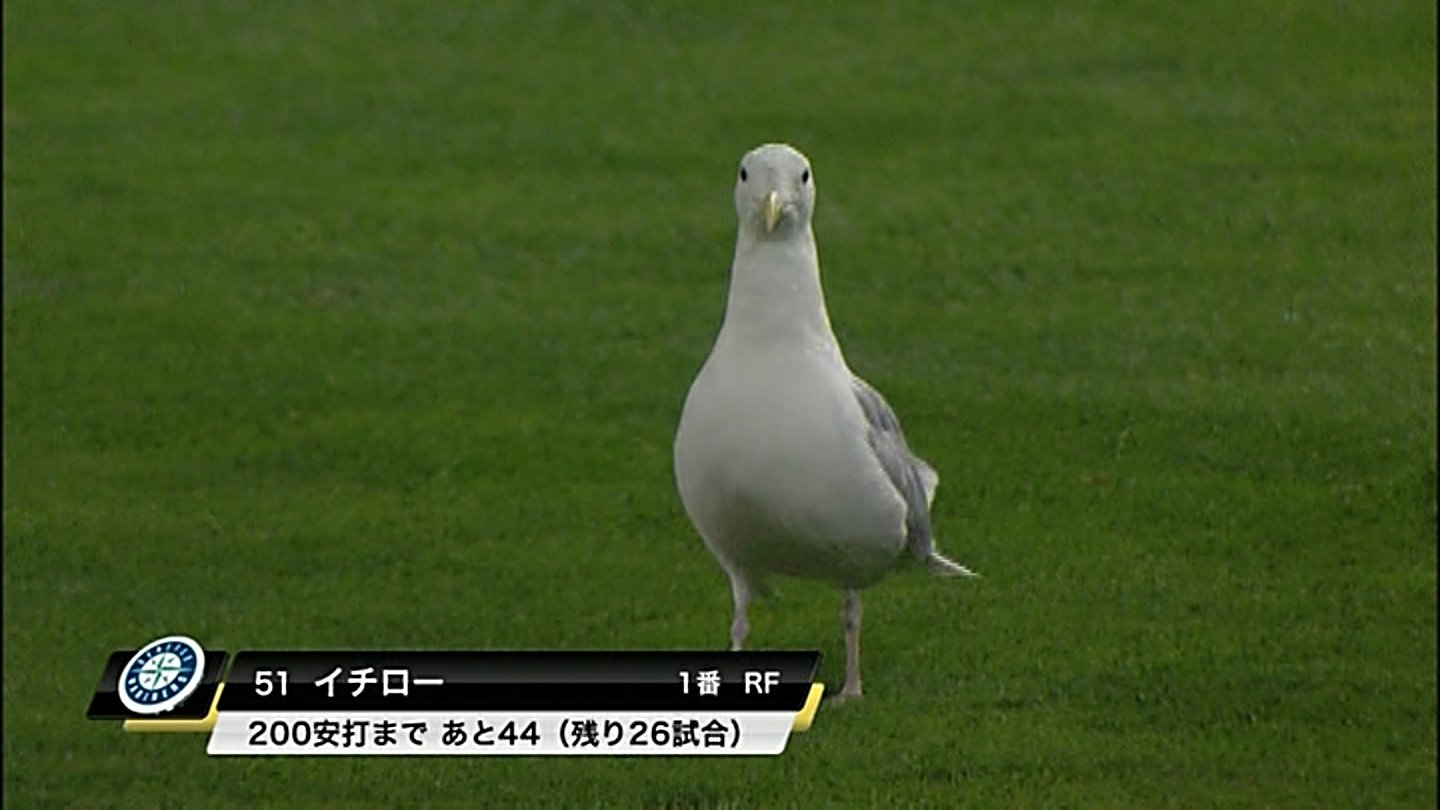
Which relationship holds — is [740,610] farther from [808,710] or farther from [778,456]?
[778,456]

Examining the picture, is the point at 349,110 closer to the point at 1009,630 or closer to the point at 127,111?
the point at 127,111

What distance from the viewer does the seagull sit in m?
6.26

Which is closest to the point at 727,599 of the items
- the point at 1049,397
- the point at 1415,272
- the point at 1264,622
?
the point at 1264,622

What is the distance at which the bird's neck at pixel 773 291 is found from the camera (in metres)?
6.29

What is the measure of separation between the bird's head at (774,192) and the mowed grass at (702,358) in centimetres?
162

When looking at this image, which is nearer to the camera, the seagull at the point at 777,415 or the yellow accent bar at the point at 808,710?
the seagull at the point at 777,415

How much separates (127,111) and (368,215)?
2273 millimetres

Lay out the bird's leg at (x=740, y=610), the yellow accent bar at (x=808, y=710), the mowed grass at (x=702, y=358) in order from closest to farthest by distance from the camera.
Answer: the yellow accent bar at (x=808, y=710)
the bird's leg at (x=740, y=610)
the mowed grass at (x=702, y=358)
